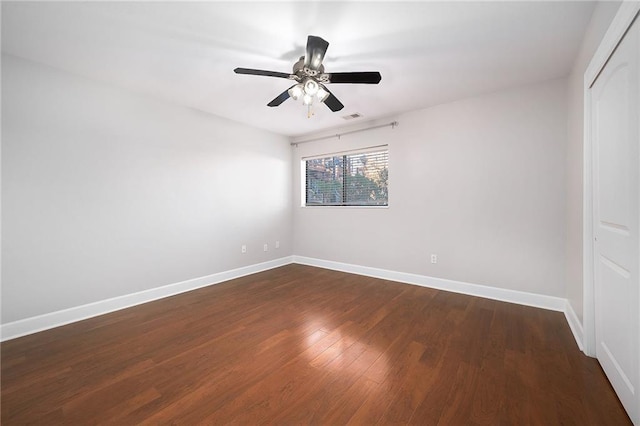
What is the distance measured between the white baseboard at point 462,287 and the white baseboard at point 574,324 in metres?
0.16

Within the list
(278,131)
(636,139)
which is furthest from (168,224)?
(636,139)

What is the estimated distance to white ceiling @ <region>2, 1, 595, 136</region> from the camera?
1.72 meters

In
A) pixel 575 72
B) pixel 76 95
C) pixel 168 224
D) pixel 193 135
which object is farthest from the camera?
pixel 193 135

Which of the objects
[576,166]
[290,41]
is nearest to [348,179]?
[290,41]

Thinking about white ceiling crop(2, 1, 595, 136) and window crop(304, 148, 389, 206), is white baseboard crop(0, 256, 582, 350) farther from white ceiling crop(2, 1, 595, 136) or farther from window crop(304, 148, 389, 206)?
white ceiling crop(2, 1, 595, 136)

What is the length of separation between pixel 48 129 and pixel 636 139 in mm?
4407

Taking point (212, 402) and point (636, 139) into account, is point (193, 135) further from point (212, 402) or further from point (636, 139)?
point (636, 139)

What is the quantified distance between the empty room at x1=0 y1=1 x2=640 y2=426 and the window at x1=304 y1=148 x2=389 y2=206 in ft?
0.26

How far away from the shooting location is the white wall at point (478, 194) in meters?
2.71

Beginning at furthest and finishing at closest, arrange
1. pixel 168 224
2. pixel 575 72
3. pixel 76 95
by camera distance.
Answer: pixel 168 224 < pixel 76 95 < pixel 575 72

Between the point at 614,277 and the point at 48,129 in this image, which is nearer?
the point at 614,277

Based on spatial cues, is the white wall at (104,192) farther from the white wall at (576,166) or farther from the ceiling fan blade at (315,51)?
the white wall at (576,166)

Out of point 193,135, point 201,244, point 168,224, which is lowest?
point 201,244

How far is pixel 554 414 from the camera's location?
135cm
